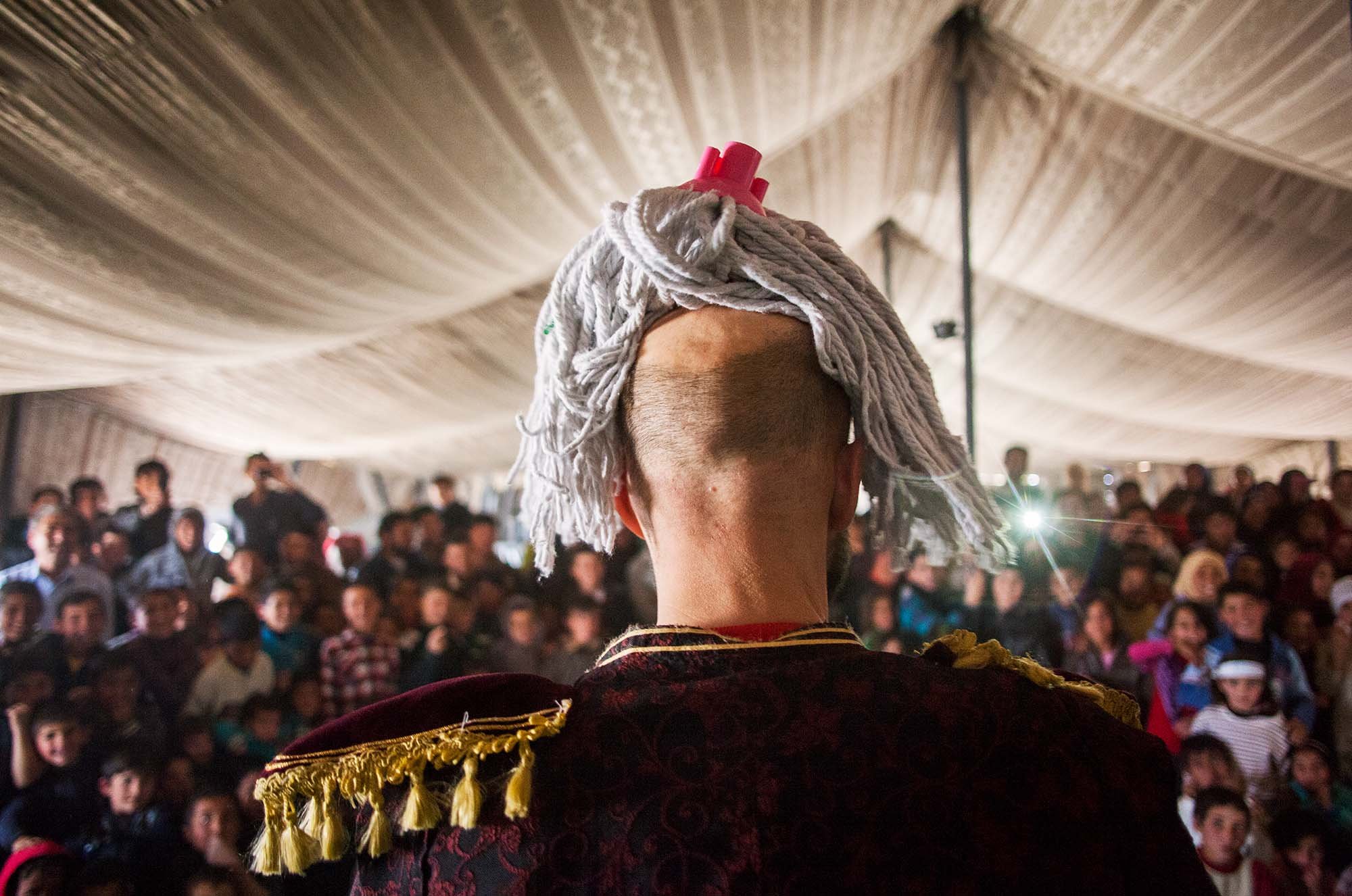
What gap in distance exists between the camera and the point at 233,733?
2.81 m

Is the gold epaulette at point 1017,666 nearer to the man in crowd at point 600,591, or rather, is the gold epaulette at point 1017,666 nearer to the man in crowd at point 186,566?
the man in crowd at point 600,591

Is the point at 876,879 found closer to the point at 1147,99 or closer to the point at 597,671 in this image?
the point at 597,671

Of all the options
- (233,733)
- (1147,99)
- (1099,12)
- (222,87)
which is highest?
(1099,12)

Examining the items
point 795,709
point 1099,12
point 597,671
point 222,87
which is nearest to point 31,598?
point 222,87

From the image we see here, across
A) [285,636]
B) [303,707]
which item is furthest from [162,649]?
[303,707]

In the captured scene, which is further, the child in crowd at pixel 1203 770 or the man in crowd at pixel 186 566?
the man in crowd at pixel 186 566

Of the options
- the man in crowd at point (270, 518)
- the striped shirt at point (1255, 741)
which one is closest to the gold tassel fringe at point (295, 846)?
the striped shirt at point (1255, 741)

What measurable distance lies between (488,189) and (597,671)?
81.0 inches

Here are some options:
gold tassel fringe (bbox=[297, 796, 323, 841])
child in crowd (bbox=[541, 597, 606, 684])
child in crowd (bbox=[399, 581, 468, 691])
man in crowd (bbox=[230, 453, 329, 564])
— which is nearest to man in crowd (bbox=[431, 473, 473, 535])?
man in crowd (bbox=[230, 453, 329, 564])

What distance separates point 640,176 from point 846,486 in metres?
2.13

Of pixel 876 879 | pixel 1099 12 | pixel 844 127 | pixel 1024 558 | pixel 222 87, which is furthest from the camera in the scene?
pixel 844 127

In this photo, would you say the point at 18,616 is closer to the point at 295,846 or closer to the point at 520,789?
the point at 295,846

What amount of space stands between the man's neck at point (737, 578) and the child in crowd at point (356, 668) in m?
2.38

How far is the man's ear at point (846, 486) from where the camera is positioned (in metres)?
0.97
